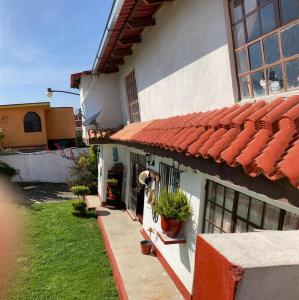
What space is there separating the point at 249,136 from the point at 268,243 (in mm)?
2207

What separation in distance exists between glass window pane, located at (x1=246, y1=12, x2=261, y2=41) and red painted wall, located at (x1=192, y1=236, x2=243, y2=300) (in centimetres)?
432

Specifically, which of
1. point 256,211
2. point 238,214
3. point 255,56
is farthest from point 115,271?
point 255,56

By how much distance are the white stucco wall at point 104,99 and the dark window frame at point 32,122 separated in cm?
1652

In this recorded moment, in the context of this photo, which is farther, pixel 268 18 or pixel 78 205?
pixel 78 205

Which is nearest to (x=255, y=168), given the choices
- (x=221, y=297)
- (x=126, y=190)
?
(x=221, y=297)

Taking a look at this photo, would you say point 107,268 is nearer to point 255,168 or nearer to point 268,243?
point 255,168

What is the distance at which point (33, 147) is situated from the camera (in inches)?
1346

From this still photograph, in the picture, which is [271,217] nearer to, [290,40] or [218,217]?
[218,217]

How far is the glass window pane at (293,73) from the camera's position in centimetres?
483

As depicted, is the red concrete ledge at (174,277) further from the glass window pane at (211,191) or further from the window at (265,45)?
the window at (265,45)

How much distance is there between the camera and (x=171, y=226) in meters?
7.95

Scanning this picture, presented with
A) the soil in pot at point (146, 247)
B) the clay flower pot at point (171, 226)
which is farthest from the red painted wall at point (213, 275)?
the soil in pot at point (146, 247)

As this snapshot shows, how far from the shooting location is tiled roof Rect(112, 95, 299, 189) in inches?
122

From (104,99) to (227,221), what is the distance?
12.7m
